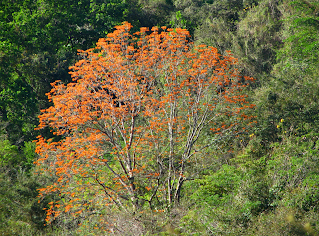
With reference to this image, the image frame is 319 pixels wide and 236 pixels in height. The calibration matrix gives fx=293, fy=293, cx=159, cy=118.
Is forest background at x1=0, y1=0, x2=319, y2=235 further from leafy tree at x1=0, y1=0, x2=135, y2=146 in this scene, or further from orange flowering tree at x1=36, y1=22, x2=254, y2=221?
orange flowering tree at x1=36, y1=22, x2=254, y2=221

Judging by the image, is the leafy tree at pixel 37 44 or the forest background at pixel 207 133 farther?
the leafy tree at pixel 37 44

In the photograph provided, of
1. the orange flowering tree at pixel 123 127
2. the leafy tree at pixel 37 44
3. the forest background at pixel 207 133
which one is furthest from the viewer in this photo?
the leafy tree at pixel 37 44

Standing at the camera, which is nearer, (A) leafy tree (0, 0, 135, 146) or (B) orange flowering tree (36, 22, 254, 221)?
(B) orange flowering tree (36, 22, 254, 221)

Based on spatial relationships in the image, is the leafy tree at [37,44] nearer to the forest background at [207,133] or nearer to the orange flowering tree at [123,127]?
the forest background at [207,133]

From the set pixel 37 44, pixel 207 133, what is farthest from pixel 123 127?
pixel 37 44

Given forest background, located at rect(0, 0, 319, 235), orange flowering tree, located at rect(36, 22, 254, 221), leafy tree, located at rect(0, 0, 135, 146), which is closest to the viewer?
forest background, located at rect(0, 0, 319, 235)

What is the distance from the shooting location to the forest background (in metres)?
5.49

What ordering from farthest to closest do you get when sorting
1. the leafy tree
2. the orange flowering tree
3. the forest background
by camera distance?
the leafy tree → the orange flowering tree → the forest background

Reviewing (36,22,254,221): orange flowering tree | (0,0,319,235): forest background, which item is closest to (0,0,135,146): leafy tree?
(0,0,319,235): forest background

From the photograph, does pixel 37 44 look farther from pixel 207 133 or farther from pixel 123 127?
pixel 207 133

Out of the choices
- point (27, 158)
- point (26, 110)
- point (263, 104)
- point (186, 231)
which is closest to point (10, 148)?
point (27, 158)

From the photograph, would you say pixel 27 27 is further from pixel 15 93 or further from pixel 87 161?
pixel 87 161

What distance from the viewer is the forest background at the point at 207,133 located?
18.0 ft

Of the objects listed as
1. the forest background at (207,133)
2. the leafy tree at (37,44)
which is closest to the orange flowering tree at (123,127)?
the forest background at (207,133)
